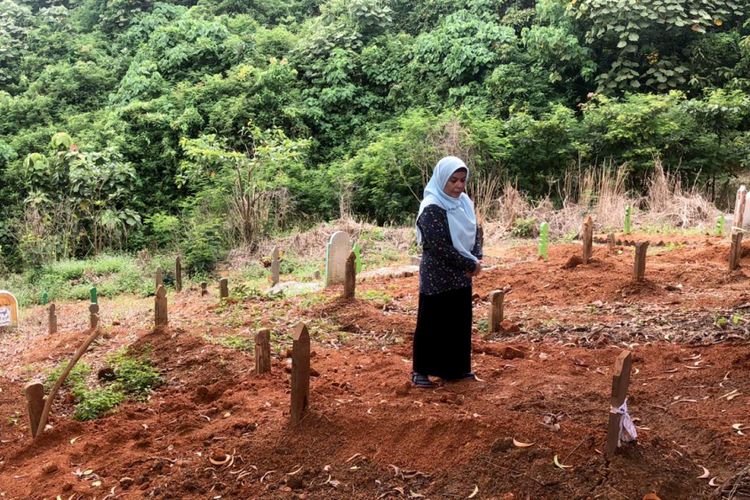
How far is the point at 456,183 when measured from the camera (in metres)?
4.08

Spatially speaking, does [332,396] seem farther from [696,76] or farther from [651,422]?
[696,76]

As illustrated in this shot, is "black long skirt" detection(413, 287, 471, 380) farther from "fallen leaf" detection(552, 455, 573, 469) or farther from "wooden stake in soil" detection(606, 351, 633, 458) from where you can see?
"wooden stake in soil" detection(606, 351, 633, 458)

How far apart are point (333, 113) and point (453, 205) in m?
13.9

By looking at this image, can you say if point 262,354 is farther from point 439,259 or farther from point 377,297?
point 377,297

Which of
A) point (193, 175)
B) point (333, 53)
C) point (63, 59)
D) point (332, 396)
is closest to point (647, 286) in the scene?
point (332, 396)

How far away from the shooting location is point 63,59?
20062 millimetres

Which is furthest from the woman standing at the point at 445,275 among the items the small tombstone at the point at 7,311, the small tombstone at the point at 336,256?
the small tombstone at the point at 7,311

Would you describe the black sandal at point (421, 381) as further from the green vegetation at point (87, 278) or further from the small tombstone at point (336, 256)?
the green vegetation at point (87, 278)

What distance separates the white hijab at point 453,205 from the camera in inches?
160

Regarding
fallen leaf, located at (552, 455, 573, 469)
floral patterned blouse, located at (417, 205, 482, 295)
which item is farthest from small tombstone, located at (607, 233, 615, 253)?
fallen leaf, located at (552, 455, 573, 469)

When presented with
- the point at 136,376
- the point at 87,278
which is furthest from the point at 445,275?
the point at 87,278

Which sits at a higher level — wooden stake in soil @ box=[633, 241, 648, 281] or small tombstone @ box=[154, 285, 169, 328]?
wooden stake in soil @ box=[633, 241, 648, 281]

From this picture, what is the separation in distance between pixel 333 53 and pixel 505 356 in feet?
47.5

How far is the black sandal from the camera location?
4.14 m
